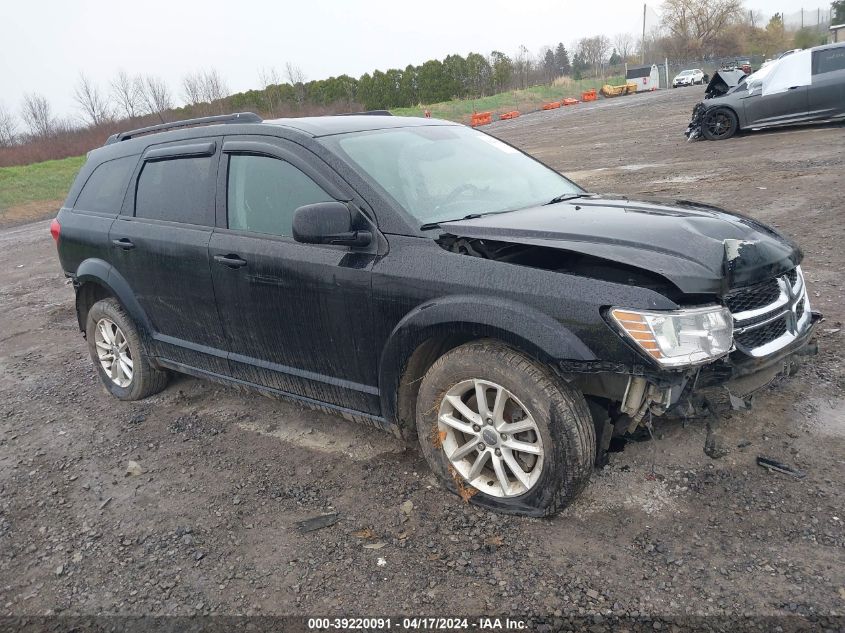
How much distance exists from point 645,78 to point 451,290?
62971 mm

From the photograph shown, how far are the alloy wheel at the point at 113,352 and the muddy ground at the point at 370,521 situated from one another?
215 millimetres

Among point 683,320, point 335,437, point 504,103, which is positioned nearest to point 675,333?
point 683,320

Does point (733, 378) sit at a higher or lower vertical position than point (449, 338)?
lower

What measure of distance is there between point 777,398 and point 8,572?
4138mm

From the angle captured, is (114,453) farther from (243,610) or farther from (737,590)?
(737,590)

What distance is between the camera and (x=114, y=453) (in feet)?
13.7

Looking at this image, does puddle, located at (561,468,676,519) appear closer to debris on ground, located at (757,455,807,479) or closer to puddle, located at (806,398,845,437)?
debris on ground, located at (757,455,807,479)

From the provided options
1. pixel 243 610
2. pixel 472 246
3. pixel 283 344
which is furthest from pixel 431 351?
pixel 243 610

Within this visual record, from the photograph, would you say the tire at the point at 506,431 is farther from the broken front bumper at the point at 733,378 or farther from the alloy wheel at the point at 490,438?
the broken front bumper at the point at 733,378

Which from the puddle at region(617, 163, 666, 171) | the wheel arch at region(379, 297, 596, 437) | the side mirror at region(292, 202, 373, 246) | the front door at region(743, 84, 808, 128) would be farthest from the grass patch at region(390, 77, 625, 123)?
the wheel arch at region(379, 297, 596, 437)

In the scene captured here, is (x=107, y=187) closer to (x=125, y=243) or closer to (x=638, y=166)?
(x=125, y=243)

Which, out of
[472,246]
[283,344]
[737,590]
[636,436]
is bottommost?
[737,590]

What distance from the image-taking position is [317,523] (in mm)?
3180

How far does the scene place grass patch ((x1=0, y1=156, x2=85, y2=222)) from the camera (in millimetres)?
22328
